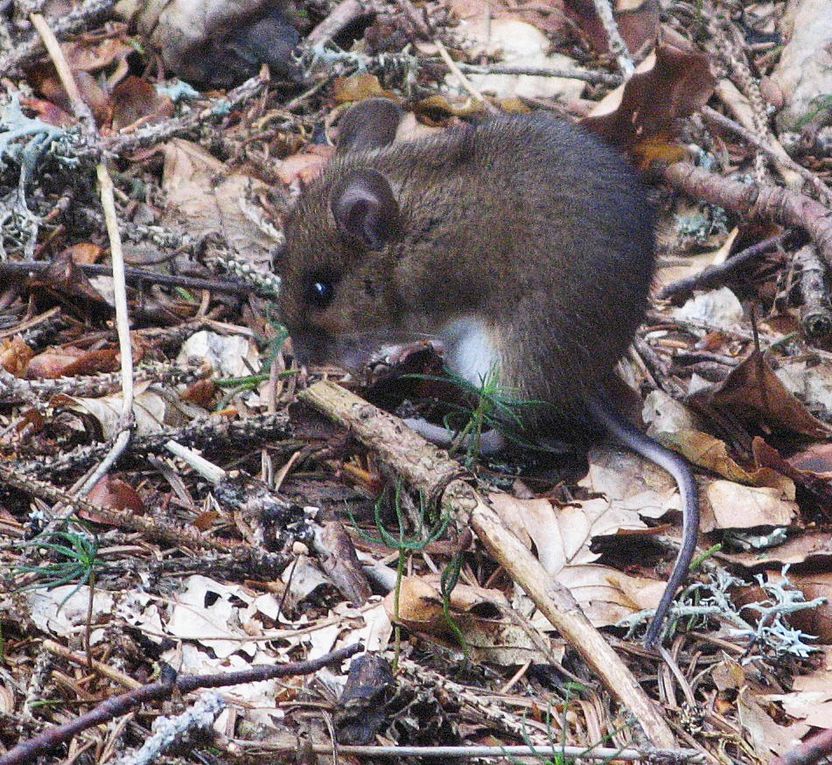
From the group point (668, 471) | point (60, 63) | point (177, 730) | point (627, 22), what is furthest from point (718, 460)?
point (60, 63)

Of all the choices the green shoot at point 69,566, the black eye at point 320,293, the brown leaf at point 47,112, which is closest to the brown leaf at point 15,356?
the green shoot at point 69,566

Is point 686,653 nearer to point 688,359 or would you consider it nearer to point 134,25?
point 688,359

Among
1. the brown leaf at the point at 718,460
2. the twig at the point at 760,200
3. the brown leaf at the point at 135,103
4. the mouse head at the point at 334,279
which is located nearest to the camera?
the brown leaf at the point at 718,460

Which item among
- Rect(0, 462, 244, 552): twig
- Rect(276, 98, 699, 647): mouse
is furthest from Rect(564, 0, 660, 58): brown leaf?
Rect(0, 462, 244, 552): twig

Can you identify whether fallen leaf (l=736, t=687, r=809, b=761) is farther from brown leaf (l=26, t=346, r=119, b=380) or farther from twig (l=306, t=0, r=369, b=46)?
twig (l=306, t=0, r=369, b=46)

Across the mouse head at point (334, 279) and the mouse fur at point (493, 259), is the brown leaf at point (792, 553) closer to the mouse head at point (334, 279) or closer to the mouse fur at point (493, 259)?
the mouse fur at point (493, 259)

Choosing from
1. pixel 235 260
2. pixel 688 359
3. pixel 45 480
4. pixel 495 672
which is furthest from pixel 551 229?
pixel 45 480
